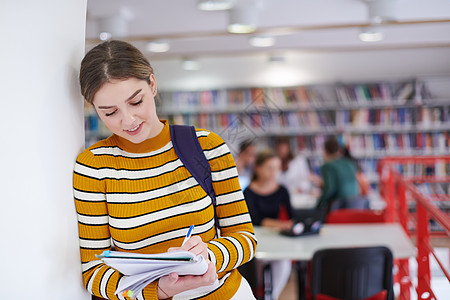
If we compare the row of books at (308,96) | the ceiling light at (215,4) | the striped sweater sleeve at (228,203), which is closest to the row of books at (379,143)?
the row of books at (308,96)

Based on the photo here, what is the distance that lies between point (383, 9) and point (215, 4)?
121 centimetres

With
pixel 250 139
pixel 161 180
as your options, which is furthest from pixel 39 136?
pixel 250 139

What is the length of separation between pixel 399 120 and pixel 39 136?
6.37 meters

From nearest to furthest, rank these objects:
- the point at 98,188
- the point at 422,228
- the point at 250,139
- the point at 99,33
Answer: the point at 98,188 < the point at 250,139 < the point at 422,228 < the point at 99,33

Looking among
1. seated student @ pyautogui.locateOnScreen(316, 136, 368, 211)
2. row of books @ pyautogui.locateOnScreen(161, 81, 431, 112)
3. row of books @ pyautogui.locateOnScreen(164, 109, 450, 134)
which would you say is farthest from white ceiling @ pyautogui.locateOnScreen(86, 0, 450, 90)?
seated student @ pyautogui.locateOnScreen(316, 136, 368, 211)

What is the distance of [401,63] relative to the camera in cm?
622

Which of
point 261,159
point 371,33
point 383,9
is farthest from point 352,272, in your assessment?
point 371,33

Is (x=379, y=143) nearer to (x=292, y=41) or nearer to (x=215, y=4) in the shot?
(x=292, y=41)

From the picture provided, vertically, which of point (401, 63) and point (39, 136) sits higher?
point (401, 63)

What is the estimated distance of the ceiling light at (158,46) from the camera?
4.49m

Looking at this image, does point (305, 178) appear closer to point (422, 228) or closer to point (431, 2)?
point (431, 2)


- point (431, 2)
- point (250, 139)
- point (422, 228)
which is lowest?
point (422, 228)

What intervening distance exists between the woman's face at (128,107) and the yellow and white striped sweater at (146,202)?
65 millimetres

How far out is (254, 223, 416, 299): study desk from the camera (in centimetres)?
268
